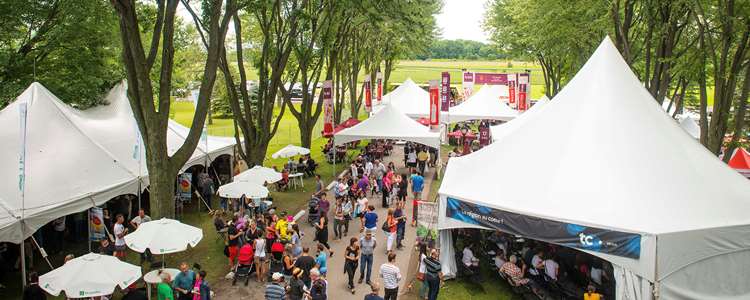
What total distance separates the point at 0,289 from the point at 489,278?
9972 mm

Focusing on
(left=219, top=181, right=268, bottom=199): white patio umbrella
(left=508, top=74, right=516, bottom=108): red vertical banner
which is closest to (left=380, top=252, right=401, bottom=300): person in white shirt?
(left=219, top=181, right=268, bottom=199): white patio umbrella

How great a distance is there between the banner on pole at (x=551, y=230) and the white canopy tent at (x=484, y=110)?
21274 millimetres

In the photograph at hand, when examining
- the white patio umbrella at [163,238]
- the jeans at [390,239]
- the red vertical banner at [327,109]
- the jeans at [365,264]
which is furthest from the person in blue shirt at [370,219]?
the red vertical banner at [327,109]

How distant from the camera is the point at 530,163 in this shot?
11.3 m

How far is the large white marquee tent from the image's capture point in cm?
1114

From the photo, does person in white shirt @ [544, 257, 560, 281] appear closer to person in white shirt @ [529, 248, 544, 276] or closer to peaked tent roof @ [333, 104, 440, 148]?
person in white shirt @ [529, 248, 544, 276]

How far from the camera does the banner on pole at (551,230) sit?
9164 mm

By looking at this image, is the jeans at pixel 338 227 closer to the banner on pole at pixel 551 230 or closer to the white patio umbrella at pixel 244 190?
the white patio umbrella at pixel 244 190

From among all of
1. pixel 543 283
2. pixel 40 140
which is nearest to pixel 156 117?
pixel 40 140

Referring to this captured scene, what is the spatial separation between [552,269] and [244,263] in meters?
6.14

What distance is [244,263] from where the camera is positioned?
11828mm

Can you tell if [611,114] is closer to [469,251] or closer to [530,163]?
[530,163]

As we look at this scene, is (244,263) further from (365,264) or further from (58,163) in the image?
(58,163)

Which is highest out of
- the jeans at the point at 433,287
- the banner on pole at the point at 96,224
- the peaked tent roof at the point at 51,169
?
the peaked tent roof at the point at 51,169
